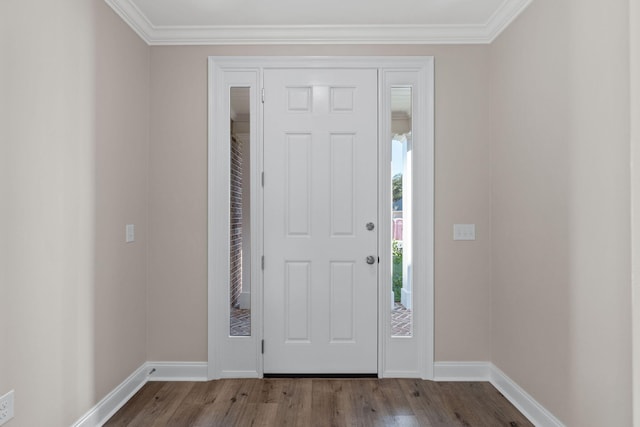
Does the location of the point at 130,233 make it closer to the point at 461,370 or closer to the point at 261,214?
the point at 261,214

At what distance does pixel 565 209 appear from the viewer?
6.82 feet

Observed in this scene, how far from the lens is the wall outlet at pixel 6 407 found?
1.63 meters

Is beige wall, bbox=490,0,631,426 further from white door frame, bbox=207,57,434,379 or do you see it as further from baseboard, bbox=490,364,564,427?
white door frame, bbox=207,57,434,379

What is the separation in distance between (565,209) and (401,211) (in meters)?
1.15

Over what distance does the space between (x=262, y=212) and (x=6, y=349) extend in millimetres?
1708

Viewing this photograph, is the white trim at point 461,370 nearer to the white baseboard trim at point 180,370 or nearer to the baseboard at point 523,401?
the baseboard at point 523,401

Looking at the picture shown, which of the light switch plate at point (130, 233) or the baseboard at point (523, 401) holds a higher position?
the light switch plate at point (130, 233)

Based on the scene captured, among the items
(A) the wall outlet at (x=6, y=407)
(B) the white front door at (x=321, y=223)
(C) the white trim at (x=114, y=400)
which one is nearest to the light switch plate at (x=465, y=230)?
(B) the white front door at (x=321, y=223)

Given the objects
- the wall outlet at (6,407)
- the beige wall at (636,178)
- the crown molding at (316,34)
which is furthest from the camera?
the crown molding at (316,34)

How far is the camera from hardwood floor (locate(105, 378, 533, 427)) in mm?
2393

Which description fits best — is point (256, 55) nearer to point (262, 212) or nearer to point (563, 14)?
point (262, 212)

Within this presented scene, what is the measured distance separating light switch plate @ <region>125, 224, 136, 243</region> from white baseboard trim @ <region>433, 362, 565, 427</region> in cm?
234

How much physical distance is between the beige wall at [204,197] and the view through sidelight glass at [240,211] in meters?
0.21

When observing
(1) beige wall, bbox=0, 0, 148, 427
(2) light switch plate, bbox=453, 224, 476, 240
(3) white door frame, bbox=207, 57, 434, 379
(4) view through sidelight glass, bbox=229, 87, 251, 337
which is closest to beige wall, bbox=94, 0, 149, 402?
(1) beige wall, bbox=0, 0, 148, 427
